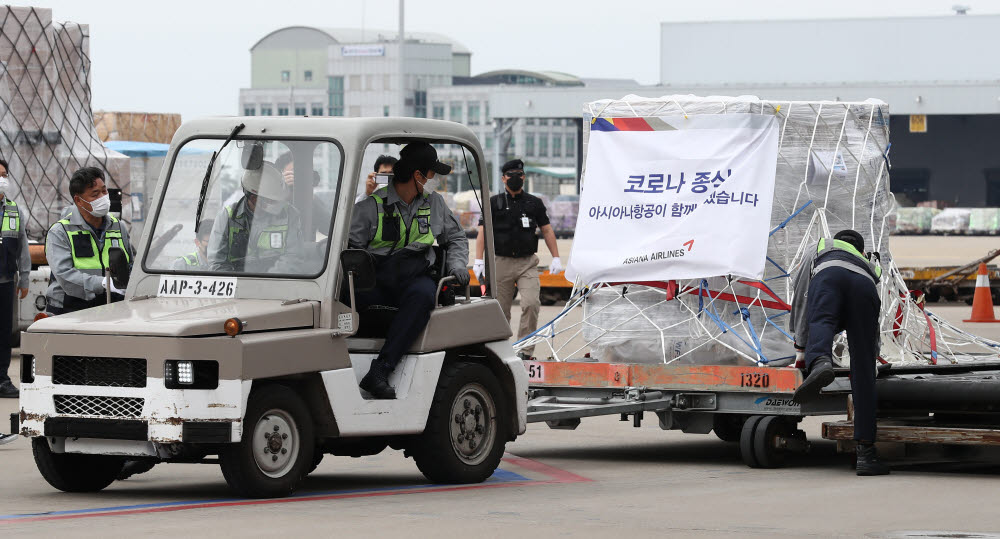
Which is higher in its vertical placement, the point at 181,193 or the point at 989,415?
the point at 181,193

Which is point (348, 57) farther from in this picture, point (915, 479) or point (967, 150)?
point (915, 479)

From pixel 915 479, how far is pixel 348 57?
105379 millimetres

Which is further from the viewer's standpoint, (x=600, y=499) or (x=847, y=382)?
(x=847, y=382)

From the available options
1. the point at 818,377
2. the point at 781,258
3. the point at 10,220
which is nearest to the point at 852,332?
the point at 818,377

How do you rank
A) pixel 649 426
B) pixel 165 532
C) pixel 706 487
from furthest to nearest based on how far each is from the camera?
pixel 649 426 → pixel 706 487 → pixel 165 532

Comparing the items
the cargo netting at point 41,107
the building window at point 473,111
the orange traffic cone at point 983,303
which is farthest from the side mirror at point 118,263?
the building window at point 473,111

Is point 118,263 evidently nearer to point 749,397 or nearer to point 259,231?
point 259,231

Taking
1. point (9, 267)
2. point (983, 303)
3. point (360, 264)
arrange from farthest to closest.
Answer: point (983, 303) → point (9, 267) → point (360, 264)

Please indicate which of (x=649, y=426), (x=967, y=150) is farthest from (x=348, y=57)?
(x=649, y=426)

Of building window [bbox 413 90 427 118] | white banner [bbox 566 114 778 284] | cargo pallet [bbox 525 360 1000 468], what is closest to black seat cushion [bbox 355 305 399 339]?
cargo pallet [bbox 525 360 1000 468]

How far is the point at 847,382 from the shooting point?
10.9 metres

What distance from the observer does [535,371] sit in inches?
460

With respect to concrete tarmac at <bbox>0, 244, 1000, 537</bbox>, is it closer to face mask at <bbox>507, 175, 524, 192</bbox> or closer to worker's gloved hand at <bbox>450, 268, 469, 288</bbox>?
worker's gloved hand at <bbox>450, 268, 469, 288</bbox>

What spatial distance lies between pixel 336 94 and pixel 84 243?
106 metres
